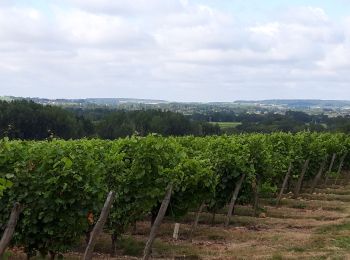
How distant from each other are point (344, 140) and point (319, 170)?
6.83 metres

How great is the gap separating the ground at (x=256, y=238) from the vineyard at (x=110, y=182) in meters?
0.45

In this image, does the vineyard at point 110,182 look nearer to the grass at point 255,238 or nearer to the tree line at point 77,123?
the grass at point 255,238

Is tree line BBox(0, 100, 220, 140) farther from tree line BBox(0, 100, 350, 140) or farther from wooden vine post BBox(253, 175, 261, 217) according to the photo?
wooden vine post BBox(253, 175, 261, 217)

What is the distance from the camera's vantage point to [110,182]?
1123 cm

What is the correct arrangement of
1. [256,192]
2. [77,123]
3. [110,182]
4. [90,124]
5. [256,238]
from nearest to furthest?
[110,182]
[256,238]
[256,192]
[77,123]
[90,124]

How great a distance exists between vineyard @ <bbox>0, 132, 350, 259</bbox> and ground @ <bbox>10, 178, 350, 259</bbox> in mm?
452

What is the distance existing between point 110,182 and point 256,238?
14.7 feet

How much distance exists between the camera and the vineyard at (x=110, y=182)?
28.3ft

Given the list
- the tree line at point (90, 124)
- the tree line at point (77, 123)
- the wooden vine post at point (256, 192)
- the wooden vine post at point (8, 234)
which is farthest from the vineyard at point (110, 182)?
the tree line at point (77, 123)

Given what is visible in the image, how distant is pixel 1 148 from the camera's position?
30.7 feet

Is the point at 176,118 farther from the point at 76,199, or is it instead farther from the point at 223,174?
the point at 76,199

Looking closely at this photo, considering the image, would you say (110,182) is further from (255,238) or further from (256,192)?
(256,192)

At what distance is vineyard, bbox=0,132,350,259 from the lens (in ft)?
28.3

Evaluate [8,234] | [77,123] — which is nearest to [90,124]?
[77,123]
